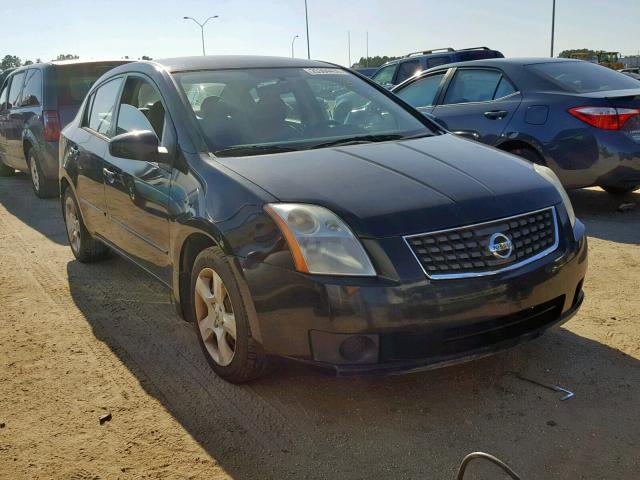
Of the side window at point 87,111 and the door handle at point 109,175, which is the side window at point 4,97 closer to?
the side window at point 87,111

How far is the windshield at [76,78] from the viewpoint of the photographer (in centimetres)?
882

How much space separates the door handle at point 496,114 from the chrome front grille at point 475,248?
4.08 meters

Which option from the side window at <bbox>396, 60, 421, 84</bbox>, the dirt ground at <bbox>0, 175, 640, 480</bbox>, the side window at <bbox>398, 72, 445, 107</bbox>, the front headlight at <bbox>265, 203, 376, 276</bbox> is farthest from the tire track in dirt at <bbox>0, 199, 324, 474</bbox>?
the side window at <bbox>396, 60, 421, 84</bbox>

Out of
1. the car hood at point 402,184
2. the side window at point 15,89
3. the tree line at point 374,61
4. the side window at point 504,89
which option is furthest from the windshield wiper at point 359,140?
the tree line at point 374,61

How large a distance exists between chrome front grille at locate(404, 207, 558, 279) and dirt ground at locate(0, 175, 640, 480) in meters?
0.65

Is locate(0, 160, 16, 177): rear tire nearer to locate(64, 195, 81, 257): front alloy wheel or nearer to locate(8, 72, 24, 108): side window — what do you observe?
locate(8, 72, 24, 108): side window

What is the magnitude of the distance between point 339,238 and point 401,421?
0.85 meters

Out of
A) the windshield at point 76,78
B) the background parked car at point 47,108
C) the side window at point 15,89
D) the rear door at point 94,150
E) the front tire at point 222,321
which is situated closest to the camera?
the front tire at point 222,321

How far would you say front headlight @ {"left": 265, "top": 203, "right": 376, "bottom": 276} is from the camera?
2.77m

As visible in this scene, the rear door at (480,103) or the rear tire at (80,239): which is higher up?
the rear door at (480,103)

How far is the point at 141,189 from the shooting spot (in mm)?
3990

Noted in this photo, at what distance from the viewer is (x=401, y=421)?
2.96 m

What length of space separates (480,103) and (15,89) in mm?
6944

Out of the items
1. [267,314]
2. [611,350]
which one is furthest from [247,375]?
[611,350]
